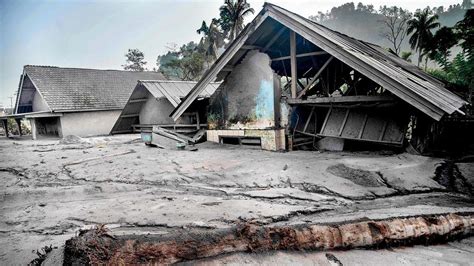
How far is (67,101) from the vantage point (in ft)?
66.5

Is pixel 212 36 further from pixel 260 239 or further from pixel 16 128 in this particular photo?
pixel 260 239

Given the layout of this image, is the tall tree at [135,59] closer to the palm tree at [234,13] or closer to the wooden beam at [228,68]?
the palm tree at [234,13]

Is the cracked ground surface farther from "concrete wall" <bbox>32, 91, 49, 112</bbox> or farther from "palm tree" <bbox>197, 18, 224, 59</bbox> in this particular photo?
"palm tree" <bbox>197, 18, 224, 59</bbox>

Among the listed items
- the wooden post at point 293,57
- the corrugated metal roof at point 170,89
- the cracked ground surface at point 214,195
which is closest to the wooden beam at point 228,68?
the wooden post at point 293,57

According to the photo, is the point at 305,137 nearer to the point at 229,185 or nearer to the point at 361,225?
the point at 229,185

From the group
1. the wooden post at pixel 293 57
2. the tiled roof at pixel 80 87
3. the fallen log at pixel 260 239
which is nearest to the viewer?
the fallen log at pixel 260 239

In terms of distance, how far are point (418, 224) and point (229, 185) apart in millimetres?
3474

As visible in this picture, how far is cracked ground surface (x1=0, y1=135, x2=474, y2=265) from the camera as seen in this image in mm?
3627

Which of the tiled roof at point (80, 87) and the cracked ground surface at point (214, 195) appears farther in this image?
the tiled roof at point (80, 87)

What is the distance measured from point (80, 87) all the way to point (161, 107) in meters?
10.3

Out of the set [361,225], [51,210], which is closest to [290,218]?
[361,225]

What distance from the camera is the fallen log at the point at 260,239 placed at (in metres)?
2.18

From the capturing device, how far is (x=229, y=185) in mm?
5719

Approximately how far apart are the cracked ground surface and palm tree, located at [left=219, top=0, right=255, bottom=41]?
2627 cm
